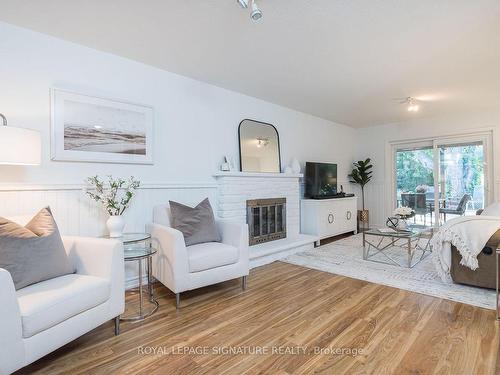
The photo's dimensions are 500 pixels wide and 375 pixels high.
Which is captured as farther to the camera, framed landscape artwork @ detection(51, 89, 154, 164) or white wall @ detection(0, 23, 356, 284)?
framed landscape artwork @ detection(51, 89, 154, 164)

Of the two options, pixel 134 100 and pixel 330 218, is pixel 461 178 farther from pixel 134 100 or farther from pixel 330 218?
pixel 134 100

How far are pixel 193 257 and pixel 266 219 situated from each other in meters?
1.82

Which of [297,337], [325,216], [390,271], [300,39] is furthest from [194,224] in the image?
[325,216]

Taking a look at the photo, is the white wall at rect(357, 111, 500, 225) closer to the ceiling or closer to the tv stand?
the tv stand

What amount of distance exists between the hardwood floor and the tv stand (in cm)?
198

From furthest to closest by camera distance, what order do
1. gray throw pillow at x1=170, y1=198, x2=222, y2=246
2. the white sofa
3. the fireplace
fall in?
the fireplace < gray throw pillow at x1=170, y1=198, x2=222, y2=246 < the white sofa

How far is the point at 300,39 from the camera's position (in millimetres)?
2426

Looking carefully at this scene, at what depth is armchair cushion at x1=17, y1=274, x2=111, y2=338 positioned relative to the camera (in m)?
1.43

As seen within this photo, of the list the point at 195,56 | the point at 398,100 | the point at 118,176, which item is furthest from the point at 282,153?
the point at 118,176

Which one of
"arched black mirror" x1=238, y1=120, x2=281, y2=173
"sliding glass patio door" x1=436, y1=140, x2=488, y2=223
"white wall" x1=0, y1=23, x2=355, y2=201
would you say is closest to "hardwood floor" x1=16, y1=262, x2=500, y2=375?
"white wall" x1=0, y1=23, x2=355, y2=201

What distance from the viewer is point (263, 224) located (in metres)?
4.01

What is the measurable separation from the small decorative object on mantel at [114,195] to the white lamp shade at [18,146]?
590 millimetres

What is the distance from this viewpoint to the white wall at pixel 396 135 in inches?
189

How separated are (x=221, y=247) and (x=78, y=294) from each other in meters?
1.22
